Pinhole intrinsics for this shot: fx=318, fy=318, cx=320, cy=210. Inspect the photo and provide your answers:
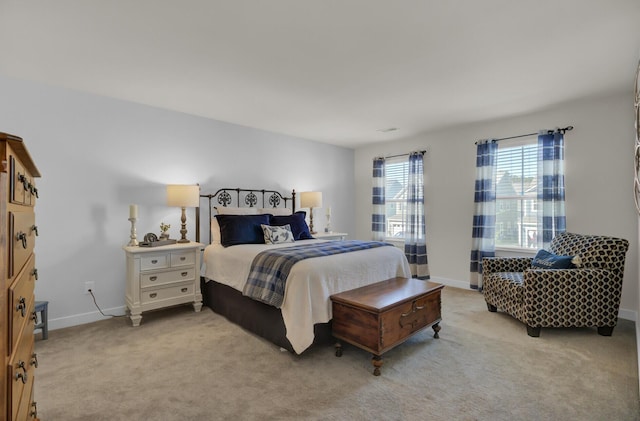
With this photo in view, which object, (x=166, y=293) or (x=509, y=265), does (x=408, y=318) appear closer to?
(x=509, y=265)

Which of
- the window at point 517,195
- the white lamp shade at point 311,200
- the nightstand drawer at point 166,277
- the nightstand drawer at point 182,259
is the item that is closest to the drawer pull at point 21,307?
the nightstand drawer at point 166,277

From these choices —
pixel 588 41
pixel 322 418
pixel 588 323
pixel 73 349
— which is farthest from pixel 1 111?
pixel 588 323

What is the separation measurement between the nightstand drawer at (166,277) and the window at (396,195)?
351 cm

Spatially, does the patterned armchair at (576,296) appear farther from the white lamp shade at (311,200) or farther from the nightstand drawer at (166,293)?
the nightstand drawer at (166,293)

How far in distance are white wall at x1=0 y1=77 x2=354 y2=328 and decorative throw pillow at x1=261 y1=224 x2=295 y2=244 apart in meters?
1.11

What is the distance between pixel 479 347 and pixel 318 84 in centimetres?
281

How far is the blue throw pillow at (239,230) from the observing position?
362 centimetres

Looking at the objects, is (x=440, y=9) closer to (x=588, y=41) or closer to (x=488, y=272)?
(x=588, y=41)

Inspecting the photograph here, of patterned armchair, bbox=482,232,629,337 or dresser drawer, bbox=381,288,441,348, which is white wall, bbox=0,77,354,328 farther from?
patterned armchair, bbox=482,232,629,337

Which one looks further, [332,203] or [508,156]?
[332,203]

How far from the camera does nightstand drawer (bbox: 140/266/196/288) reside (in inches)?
129

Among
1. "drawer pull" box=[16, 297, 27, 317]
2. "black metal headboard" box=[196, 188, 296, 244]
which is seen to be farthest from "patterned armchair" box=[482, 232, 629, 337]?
"drawer pull" box=[16, 297, 27, 317]

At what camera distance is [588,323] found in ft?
9.53

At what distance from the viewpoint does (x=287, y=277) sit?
8.44 ft
